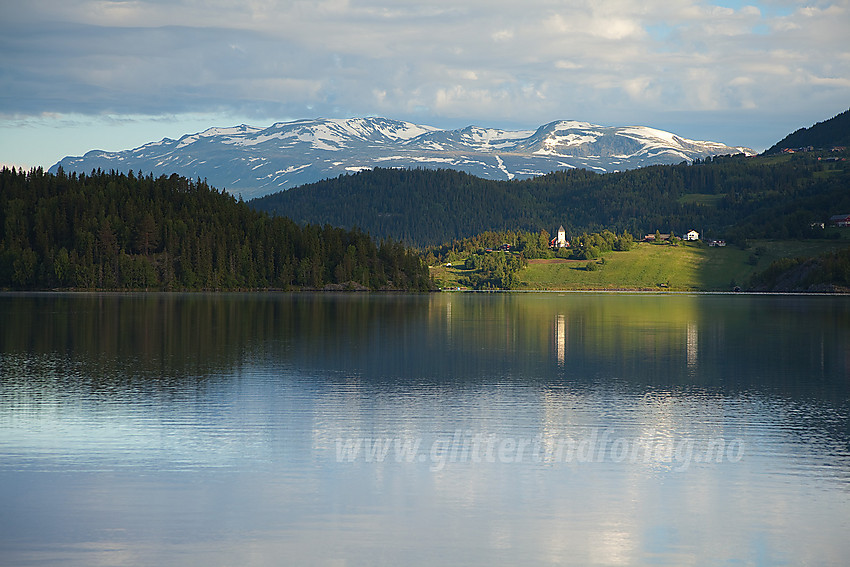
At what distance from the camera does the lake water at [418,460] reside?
21469 mm

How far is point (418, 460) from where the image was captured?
29.5 meters

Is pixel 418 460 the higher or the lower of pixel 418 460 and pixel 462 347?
the lower

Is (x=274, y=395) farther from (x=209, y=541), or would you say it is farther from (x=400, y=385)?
(x=209, y=541)

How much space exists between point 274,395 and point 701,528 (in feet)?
81.7

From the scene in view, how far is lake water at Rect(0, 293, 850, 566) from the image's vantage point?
2147 centimetres

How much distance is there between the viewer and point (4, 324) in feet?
293

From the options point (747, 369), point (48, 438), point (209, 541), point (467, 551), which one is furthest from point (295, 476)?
point (747, 369)

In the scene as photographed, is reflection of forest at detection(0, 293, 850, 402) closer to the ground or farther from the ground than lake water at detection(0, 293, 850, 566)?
farther from the ground

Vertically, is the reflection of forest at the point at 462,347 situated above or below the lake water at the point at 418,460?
above

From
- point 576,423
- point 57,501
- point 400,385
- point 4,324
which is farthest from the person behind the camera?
point 4,324

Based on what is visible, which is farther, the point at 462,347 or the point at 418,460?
the point at 462,347

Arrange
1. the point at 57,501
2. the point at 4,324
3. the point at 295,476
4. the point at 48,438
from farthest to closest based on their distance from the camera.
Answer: the point at 4,324 < the point at 48,438 < the point at 295,476 < the point at 57,501

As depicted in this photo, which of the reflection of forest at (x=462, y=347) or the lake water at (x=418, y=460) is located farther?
the reflection of forest at (x=462, y=347)

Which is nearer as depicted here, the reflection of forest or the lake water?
the lake water
